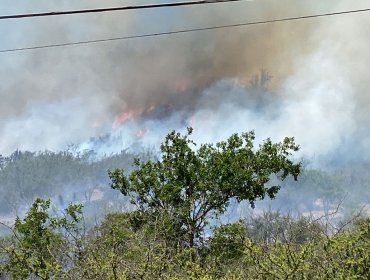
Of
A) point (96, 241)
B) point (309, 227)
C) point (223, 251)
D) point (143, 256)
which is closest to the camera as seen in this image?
point (309, 227)

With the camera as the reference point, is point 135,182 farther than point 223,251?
Yes

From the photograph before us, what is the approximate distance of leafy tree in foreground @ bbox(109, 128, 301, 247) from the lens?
25328mm

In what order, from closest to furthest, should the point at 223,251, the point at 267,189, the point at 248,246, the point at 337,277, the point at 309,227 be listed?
the point at 337,277 → the point at 248,246 → the point at 309,227 → the point at 223,251 → the point at 267,189

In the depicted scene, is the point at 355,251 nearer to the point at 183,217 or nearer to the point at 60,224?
the point at 183,217

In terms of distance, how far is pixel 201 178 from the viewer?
25922 mm

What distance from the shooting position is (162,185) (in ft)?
86.8

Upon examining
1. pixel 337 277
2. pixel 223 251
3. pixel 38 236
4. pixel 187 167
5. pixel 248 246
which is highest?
pixel 187 167

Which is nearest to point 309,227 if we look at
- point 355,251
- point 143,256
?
point 355,251

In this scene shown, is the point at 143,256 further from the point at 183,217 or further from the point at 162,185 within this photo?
the point at 162,185

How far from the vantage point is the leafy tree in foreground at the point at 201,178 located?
25328mm

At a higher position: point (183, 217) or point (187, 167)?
point (187, 167)

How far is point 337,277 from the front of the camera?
29.8 feet

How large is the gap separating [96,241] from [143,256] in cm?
182

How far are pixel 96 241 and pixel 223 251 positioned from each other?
10.3 metres
